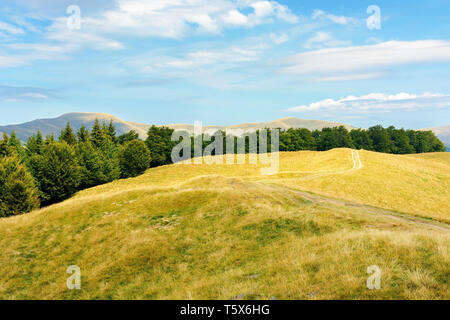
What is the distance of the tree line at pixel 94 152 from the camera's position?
5381cm

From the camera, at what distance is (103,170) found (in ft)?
260

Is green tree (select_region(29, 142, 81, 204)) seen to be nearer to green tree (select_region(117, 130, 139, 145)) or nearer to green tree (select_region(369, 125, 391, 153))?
green tree (select_region(117, 130, 139, 145))

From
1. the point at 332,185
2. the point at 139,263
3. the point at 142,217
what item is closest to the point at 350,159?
the point at 332,185

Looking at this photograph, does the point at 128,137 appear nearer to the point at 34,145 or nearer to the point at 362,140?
the point at 34,145

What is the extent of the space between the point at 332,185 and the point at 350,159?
25.9 meters

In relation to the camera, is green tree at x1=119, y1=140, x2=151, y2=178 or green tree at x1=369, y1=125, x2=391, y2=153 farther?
green tree at x1=369, y1=125, x2=391, y2=153

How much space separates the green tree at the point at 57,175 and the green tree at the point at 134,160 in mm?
18413

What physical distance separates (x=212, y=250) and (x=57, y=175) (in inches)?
2376

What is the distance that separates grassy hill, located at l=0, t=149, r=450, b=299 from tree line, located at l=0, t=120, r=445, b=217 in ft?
106

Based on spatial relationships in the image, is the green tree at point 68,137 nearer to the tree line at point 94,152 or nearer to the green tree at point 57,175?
the tree line at point 94,152

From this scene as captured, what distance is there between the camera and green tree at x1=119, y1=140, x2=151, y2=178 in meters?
84.0

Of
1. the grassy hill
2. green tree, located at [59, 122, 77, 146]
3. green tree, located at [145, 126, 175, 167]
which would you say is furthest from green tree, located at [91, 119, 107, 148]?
the grassy hill

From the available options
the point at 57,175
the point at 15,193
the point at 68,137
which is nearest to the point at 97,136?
the point at 68,137

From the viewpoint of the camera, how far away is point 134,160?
84000 millimetres
